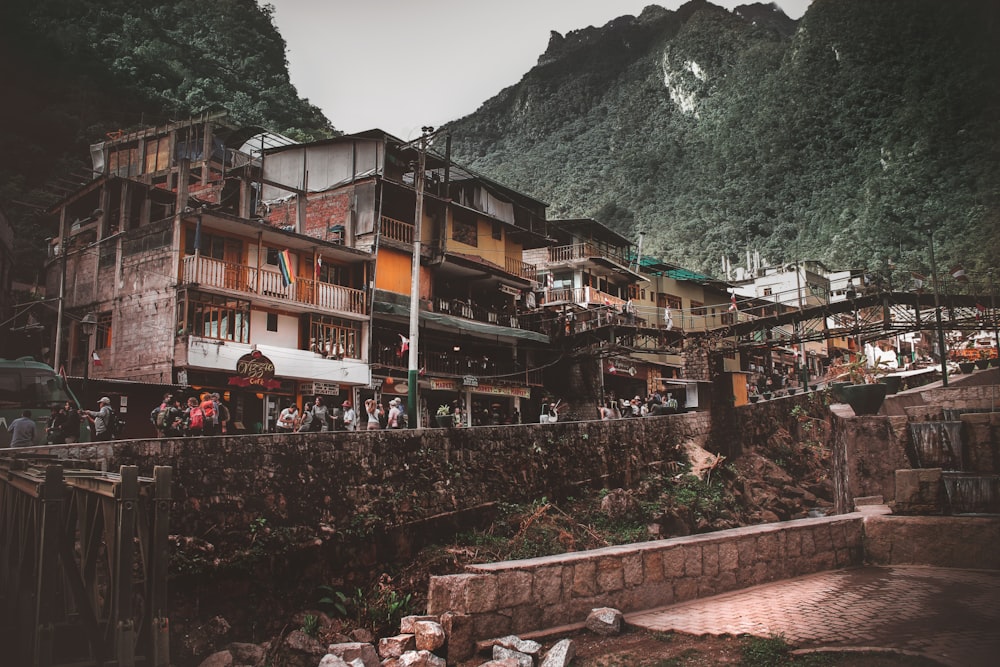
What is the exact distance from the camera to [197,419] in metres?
14.4

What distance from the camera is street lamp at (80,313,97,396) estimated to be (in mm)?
18147

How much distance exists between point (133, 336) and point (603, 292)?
79.5 feet

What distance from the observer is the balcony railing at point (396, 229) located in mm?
27047

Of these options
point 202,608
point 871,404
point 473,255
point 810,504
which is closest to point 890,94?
point 871,404

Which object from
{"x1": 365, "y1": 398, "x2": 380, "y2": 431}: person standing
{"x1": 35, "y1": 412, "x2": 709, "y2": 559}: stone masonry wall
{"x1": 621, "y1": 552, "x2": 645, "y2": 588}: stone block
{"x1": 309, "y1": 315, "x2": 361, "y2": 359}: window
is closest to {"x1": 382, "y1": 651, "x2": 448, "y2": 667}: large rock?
{"x1": 621, "y1": 552, "x2": 645, "y2": 588}: stone block

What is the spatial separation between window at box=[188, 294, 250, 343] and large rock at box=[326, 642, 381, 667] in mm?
13308

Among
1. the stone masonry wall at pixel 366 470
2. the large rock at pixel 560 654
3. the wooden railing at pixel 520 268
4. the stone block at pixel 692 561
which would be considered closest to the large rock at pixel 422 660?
the large rock at pixel 560 654

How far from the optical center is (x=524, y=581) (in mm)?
7121

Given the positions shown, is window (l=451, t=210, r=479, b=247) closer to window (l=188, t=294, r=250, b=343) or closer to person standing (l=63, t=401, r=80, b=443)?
window (l=188, t=294, r=250, b=343)

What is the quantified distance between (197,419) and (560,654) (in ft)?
34.5

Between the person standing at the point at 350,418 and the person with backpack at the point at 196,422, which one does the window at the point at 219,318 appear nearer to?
the person standing at the point at 350,418

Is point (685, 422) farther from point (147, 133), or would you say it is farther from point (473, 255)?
point (147, 133)

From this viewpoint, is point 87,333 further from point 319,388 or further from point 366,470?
point 366,470

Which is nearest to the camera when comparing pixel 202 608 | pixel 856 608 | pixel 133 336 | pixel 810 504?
pixel 856 608
